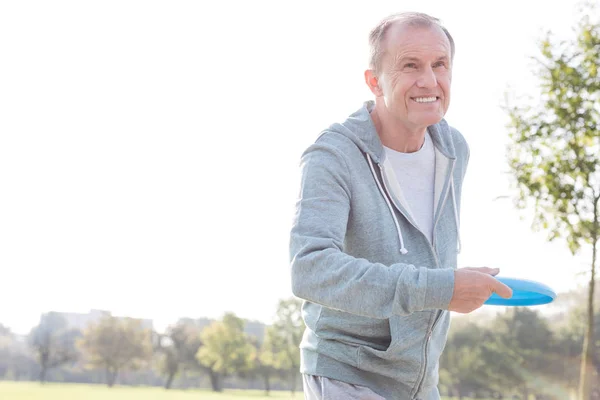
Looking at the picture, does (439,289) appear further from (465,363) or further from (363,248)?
(465,363)

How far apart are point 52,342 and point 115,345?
497 centimetres

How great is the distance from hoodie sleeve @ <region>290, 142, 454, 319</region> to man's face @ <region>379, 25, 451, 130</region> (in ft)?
1.06

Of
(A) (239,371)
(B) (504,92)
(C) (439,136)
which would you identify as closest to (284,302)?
(A) (239,371)

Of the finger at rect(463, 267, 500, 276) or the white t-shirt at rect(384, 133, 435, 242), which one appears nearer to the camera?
the finger at rect(463, 267, 500, 276)

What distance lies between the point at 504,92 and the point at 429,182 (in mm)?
14347

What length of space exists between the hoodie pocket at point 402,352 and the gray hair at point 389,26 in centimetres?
95

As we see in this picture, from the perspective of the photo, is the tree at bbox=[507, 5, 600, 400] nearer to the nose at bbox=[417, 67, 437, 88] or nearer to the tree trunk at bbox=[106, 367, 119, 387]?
the nose at bbox=[417, 67, 437, 88]

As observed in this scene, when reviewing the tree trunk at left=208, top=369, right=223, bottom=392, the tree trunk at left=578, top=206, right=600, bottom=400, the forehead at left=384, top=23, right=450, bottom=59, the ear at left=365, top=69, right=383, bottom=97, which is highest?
the forehead at left=384, top=23, right=450, bottom=59

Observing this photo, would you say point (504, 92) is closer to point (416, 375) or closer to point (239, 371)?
point (416, 375)

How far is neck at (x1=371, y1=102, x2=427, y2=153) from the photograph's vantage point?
3.06 metres

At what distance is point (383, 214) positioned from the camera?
291 cm

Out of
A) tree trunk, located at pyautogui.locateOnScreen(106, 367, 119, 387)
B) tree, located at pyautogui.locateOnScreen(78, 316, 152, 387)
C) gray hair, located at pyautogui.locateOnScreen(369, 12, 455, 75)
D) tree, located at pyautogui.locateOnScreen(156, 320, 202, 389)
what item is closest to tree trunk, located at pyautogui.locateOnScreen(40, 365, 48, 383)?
tree, located at pyautogui.locateOnScreen(78, 316, 152, 387)

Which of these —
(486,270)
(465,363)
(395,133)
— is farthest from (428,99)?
(465,363)

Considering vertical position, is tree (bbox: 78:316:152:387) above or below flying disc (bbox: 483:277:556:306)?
below
